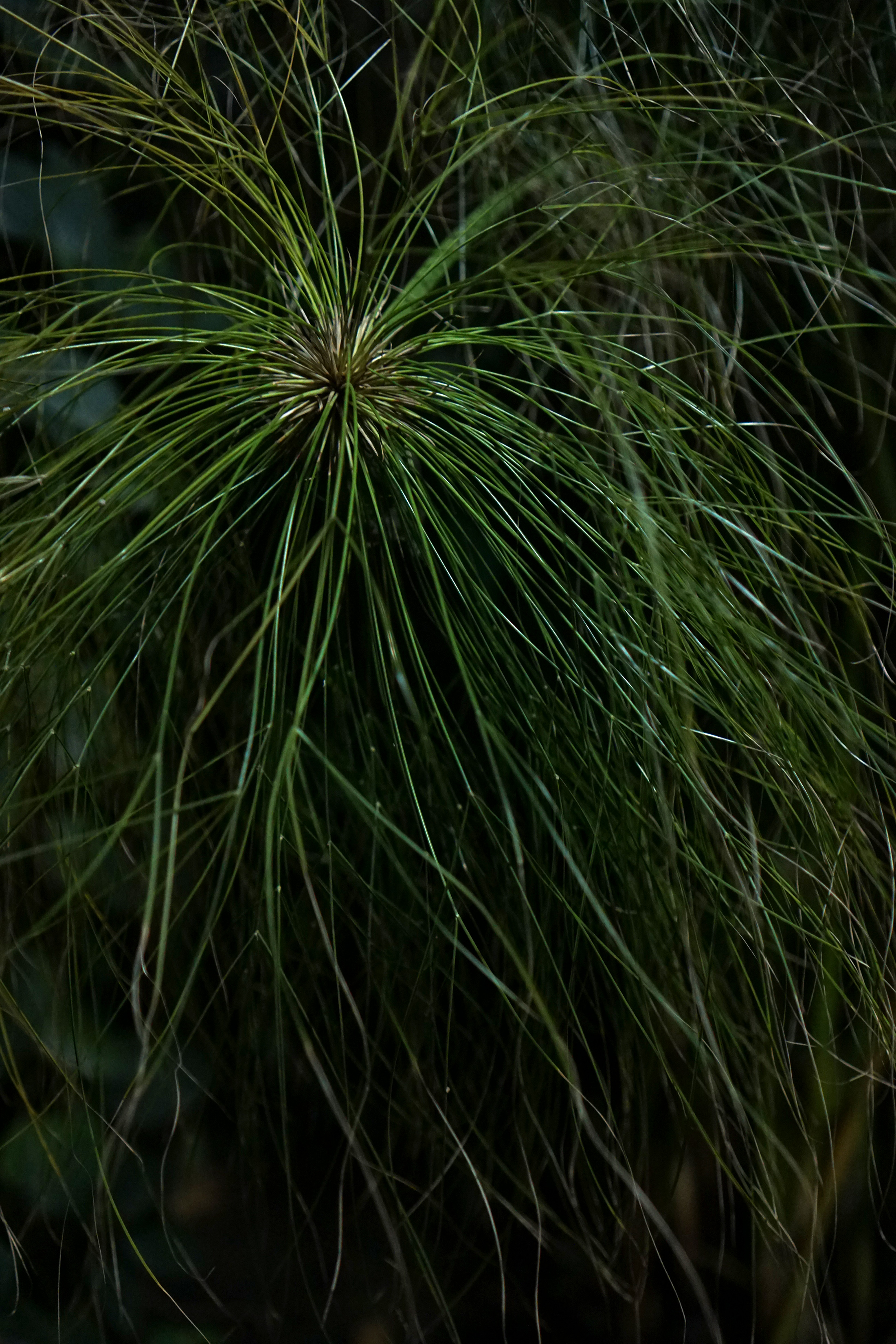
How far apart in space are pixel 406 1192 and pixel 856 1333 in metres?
0.33

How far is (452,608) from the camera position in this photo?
68 cm

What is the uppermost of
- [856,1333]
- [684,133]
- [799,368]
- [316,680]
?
[684,133]

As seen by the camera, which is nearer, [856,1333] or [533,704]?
[533,704]

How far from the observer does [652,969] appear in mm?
644

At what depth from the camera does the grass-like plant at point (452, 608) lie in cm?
57

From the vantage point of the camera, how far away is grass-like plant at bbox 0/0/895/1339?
57 cm

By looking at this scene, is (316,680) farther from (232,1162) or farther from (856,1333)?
(856,1333)

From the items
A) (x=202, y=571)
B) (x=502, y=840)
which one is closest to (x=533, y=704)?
(x=502, y=840)

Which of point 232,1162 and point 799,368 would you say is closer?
point 799,368

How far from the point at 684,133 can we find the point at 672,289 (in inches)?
4.3

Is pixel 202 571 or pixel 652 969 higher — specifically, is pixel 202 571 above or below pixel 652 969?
above

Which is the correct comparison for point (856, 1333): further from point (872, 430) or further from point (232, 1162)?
point (872, 430)

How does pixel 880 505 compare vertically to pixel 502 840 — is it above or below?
above

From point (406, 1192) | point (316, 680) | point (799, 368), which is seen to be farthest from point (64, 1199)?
point (799, 368)
